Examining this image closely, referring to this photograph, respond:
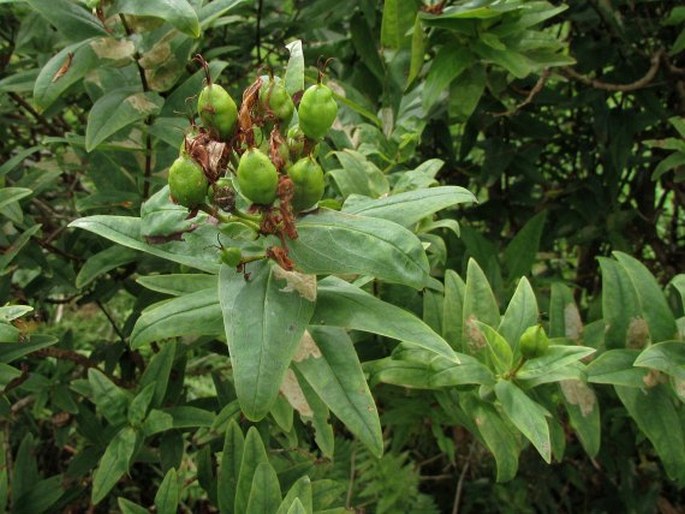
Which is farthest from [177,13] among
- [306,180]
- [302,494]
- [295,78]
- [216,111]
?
[302,494]

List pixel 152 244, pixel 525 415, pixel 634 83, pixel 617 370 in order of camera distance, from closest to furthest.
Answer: pixel 152 244
pixel 525 415
pixel 617 370
pixel 634 83

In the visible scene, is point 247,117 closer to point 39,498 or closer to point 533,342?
point 533,342

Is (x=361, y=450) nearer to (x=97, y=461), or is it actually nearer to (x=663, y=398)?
(x=97, y=461)

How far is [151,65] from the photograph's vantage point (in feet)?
5.37

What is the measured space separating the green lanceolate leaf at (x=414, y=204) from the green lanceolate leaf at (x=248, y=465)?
46cm

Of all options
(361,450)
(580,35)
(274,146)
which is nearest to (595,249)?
(580,35)

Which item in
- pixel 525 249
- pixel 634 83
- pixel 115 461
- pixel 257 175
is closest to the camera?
pixel 257 175

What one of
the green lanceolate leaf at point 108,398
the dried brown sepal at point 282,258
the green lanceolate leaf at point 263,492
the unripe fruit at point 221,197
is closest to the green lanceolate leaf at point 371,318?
the dried brown sepal at point 282,258

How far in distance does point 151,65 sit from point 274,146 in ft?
2.23

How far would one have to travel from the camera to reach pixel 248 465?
4.57 ft

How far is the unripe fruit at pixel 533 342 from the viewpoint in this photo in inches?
52.3

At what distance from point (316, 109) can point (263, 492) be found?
664 mm

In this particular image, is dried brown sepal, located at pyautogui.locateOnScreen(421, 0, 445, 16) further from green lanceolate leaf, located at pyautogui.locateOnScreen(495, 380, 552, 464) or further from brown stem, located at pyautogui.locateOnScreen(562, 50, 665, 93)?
green lanceolate leaf, located at pyautogui.locateOnScreen(495, 380, 552, 464)

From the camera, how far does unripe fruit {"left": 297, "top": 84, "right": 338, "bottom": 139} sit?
1083mm
